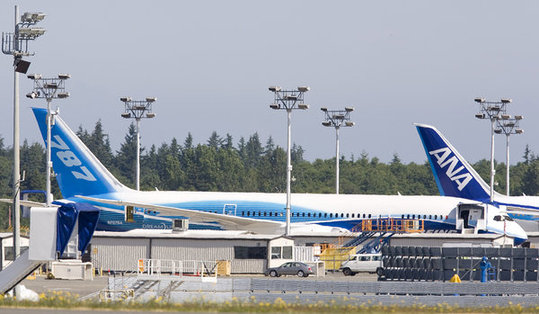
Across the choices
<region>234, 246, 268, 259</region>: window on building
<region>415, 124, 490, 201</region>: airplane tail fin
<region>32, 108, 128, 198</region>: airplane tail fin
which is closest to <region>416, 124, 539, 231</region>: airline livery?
<region>415, 124, 490, 201</region>: airplane tail fin

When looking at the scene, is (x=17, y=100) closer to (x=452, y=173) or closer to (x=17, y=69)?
(x=17, y=69)

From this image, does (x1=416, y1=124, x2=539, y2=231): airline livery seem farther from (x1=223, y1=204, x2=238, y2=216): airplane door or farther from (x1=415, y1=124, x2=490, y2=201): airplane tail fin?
(x1=223, y1=204, x2=238, y2=216): airplane door

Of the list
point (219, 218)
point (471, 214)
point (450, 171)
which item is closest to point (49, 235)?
point (219, 218)

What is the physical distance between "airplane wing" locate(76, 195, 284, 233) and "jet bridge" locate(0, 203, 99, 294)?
36.0 meters

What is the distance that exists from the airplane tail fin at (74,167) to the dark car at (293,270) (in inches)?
793

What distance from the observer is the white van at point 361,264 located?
203 feet

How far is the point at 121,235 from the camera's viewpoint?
63.6 meters

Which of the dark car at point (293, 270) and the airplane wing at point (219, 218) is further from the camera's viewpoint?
the airplane wing at point (219, 218)

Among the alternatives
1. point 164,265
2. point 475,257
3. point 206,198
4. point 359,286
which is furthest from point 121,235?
point 359,286

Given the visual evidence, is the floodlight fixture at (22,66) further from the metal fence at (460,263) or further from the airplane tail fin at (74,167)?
the airplane tail fin at (74,167)

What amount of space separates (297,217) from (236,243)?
1260 cm

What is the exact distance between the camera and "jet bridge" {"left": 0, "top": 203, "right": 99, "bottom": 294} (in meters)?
35.2

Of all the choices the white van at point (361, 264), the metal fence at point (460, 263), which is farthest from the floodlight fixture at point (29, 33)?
the white van at point (361, 264)

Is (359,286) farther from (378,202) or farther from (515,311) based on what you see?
(378,202)
